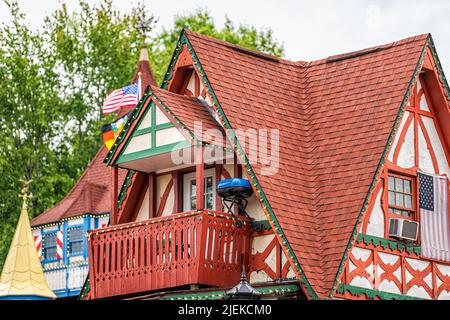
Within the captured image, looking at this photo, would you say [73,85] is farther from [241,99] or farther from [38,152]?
[241,99]

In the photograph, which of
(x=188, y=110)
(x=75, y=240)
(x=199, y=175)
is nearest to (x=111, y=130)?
(x=75, y=240)

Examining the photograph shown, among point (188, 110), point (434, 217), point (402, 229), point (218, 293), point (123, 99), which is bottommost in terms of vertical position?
point (218, 293)

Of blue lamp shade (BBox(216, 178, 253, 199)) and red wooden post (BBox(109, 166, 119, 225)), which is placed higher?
red wooden post (BBox(109, 166, 119, 225))

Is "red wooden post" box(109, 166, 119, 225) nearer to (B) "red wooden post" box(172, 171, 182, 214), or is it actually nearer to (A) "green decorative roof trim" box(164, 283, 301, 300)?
(B) "red wooden post" box(172, 171, 182, 214)

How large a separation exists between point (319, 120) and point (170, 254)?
4.36 metres

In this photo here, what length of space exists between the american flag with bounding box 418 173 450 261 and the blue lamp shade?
368 cm

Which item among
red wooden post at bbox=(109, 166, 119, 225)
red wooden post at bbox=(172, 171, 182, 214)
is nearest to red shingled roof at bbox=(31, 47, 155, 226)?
red wooden post at bbox=(109, 166, 119, 225)

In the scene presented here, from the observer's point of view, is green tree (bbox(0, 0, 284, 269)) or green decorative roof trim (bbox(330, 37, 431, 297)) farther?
green tree (bbox(0, 0, 284, 269))

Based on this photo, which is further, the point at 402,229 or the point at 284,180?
the point at 402,229

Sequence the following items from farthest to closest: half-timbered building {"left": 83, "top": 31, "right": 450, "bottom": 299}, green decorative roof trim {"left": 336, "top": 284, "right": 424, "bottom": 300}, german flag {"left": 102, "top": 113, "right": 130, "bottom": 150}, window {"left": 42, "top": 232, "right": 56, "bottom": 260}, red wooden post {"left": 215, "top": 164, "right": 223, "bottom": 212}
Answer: window {"left": 42, "top": 232, "right": 56, "bottom": 260} < german flag {"left": 102, "top": 113, "right": 130, "bottom": 150} < red wooden post {"left": 215, "top": 164, "right": 223, "bottom": 212} < half-timbered building {"left": 83, "top": 31, "right": 450, "bottom": 299} < green decorative roof trim {"left": 336, "top": 284, "right": 424, "bottom": 300}

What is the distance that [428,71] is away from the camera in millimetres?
27906

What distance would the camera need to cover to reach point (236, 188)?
84.5 feet

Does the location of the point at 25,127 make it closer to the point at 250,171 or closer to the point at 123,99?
the point at 123,99

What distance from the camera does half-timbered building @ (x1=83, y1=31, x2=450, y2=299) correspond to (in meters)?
25.5
